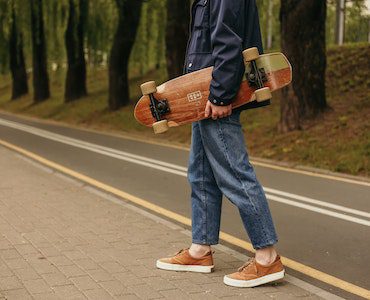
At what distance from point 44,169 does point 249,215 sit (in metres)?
6.67

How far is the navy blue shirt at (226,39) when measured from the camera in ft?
14.4

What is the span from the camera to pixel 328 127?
13055 millimetres

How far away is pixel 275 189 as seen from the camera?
8977 mm

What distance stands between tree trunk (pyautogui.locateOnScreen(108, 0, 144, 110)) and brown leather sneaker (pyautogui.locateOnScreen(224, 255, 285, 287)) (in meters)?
18.5

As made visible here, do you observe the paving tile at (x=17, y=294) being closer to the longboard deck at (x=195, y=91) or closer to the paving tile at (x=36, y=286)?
the paving tile at (x=36, y=286)

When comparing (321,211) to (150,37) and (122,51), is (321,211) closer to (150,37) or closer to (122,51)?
(122,51)

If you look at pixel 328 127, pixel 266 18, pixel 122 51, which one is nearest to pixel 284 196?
pixel 328 127

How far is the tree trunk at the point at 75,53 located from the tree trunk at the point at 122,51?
3560mm

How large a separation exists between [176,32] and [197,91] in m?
14.6

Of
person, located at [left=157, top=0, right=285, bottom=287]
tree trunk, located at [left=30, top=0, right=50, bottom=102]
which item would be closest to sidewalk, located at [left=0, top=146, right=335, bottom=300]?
person, located at [left=157, top=0, right=285, bottom=287]

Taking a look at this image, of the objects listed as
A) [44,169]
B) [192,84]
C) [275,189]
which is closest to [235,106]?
[192,84]

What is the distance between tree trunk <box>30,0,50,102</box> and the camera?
27391 millimetres

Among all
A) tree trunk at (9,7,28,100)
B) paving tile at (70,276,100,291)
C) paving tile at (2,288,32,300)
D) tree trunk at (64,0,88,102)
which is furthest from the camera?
tree trunk at (9,7,28,100)

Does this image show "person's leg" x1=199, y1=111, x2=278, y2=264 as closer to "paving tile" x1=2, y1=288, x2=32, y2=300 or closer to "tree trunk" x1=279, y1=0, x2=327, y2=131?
"paving tile" x1=2, y1=288, x2=32, y2=300
